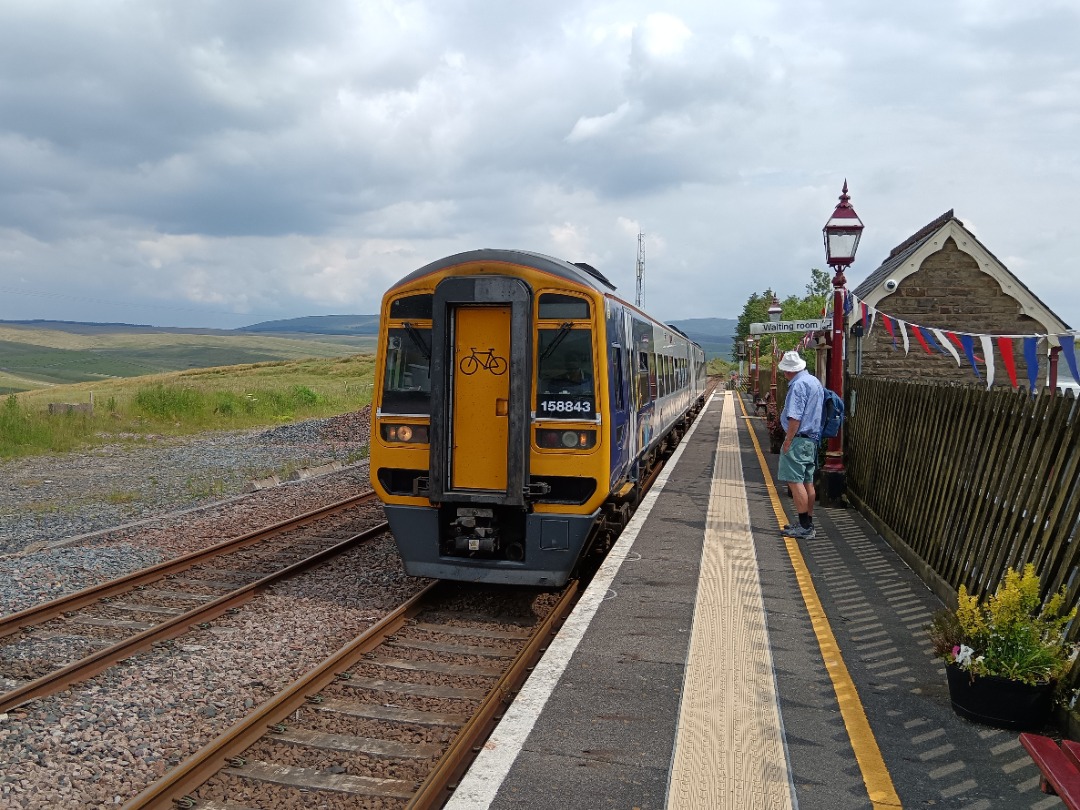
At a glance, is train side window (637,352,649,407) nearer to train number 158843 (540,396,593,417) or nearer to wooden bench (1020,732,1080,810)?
train number 158843 (540,396,593,417)

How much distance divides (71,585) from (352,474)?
8192 mm

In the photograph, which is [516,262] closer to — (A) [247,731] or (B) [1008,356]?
(A) [247,731]

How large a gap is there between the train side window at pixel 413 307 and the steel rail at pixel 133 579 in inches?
143

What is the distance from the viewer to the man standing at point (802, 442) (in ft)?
28.0

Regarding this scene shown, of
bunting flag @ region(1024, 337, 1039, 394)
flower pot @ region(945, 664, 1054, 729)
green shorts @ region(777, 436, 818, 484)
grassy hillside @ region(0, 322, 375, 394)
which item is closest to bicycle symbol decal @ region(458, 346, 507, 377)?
green shorts @ region(777, 436, 818, 484)

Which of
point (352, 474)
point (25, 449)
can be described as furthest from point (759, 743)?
point (25, 449)

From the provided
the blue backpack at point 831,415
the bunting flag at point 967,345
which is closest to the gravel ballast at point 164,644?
the blue backpack at point 831,415

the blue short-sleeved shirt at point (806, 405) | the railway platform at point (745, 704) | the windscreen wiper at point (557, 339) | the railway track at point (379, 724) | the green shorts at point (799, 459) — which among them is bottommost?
the railway track at point (379, 724)

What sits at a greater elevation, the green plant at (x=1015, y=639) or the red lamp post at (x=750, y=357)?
the red lamp post at (x=750, y=357)

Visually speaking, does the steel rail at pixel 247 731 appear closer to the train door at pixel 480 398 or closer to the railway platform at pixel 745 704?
the train door at pixel 480 398

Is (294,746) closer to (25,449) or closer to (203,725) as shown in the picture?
(203,725)

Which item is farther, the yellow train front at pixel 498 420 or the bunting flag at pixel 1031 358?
the bunting flag at pixel 1031 358

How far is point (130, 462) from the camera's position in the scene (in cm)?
1756

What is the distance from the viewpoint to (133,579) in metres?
8.39
